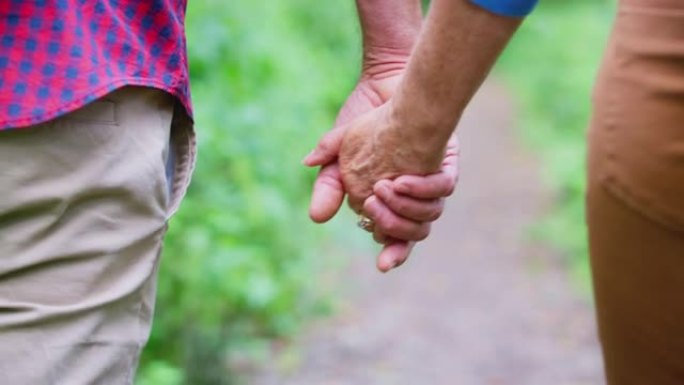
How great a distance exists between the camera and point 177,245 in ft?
15.8

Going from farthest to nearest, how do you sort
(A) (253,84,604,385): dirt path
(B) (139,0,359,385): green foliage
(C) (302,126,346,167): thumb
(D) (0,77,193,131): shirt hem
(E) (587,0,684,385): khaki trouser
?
(A) (253,84,604,385): dirt path
(B) (139,0,359,385): green foliage
(C) (302,126,346,167): thumb
(D) (0,77,193,131): shirt hem
(E) (587,0,684,385): khaki trouser

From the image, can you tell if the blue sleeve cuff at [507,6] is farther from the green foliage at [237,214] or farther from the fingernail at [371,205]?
the green foliage at [237,214]

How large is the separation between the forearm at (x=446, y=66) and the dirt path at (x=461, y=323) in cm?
278

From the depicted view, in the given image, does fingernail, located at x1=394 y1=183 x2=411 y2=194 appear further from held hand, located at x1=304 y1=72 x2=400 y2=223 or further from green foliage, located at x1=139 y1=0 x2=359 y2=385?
green foliage, located at x1=139 y1=0 x2=359 y2=385

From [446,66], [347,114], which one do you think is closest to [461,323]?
[347,114]

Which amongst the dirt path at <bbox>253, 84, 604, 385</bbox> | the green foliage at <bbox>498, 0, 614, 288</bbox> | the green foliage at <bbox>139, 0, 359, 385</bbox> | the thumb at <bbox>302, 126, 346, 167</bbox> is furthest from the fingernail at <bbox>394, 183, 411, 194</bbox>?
the dirt path at <bbox>253, 84, 604, 385</bbox>

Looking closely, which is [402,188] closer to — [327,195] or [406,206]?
[406,206]

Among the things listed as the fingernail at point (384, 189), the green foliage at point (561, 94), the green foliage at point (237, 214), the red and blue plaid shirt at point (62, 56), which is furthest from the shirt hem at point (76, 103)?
the green foliage at point (561, 94)

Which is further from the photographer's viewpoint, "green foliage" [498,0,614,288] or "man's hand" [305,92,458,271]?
"green foliage" [498,0,614,288]

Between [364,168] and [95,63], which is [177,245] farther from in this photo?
[95,63]

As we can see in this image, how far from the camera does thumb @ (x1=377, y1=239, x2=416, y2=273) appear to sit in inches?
97.6

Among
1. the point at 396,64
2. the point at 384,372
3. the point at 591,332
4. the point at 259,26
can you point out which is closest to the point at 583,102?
the point at 259,26

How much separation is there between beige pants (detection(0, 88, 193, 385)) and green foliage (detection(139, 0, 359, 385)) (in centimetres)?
113

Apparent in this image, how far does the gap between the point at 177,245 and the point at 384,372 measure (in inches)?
40.6
